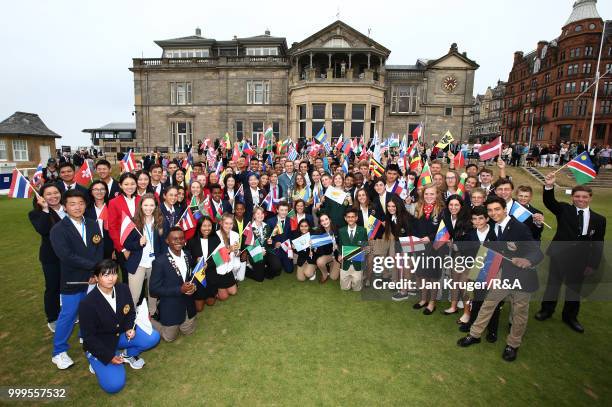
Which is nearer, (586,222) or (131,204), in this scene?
(586,222)

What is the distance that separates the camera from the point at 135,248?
505 cm

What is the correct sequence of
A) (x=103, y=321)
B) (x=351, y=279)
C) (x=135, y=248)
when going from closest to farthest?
(x=103, y=321) → (x=135, y=248) → (x=351, y=279)

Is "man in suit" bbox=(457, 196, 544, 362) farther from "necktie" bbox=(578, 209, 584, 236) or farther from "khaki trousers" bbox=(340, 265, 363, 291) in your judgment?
"khaki trousers" bbox=(340, 265, 363, 291)

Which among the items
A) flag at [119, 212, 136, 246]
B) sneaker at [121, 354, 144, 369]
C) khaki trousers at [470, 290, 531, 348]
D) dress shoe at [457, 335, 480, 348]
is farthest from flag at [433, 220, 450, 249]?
flag at [119, 212, 136, 246]

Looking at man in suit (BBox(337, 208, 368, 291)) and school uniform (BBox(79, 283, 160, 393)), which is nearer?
school uniform (BBox(79, 283, 160, 393))

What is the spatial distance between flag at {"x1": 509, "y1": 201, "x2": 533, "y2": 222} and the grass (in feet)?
6.14

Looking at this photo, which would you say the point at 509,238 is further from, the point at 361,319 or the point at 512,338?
the point at 361,319

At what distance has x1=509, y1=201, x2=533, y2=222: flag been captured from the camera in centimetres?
564

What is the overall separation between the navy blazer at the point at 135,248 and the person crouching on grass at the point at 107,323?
108 centimetres

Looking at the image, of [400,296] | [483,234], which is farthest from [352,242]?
[483,234]

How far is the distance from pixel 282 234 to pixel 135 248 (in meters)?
3.35

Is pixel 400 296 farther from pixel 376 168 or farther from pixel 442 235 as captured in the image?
pixel 376 168

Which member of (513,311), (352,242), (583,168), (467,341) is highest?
(583,168)

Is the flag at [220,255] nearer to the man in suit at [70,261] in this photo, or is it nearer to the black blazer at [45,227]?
the man in suit at [70,261]
